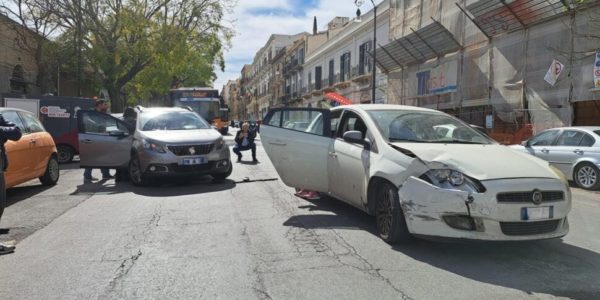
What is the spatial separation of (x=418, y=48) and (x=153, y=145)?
55.9 feet

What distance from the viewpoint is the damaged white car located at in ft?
15.1

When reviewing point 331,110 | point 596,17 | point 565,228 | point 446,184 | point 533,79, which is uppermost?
point 596,17

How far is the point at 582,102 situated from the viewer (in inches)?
599

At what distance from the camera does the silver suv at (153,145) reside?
31.5 feet

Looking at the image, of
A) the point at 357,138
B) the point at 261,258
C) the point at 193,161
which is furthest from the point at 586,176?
the point at 261,258

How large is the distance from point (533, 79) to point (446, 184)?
13712mm

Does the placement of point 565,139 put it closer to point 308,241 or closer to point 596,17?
point 596,17

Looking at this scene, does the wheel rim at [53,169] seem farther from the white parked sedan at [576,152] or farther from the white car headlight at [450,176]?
the white parked sedan at [576,152]

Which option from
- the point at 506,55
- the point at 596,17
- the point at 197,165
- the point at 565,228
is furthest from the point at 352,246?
the point at 506,55

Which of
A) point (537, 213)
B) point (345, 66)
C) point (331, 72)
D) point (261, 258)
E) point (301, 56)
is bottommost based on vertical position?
point (261, 258)

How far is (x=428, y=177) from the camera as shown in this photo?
4.91m

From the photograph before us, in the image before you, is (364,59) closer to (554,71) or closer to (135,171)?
(554,71)

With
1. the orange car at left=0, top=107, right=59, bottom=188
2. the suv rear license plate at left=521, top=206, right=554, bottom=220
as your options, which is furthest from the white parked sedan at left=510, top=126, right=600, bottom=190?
the orange car at left=0, top=107, right=59, bottom=188

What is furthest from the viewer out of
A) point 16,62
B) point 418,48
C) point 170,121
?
point 16,62
